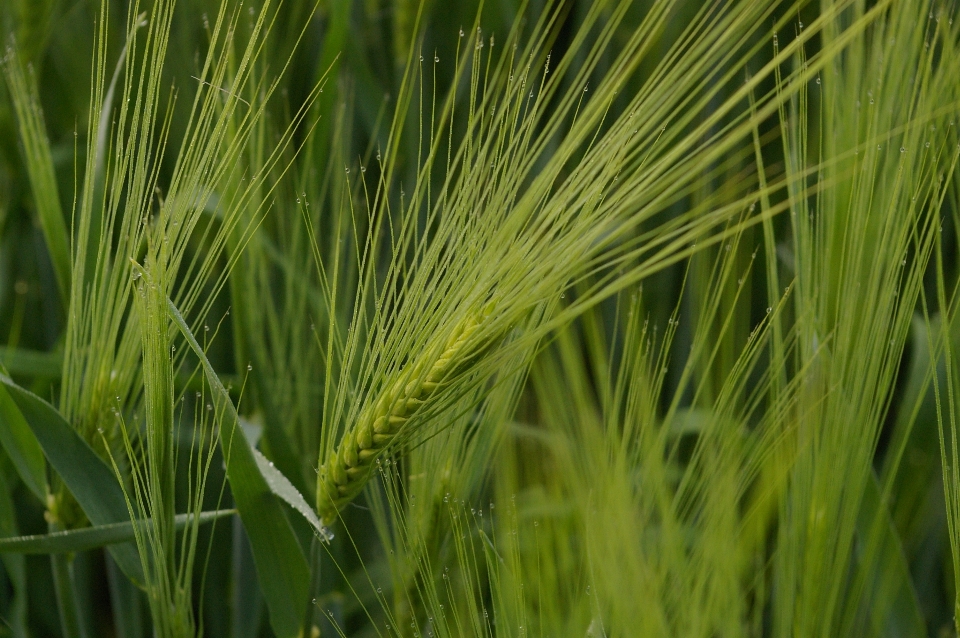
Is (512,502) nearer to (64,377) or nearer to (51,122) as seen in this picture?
(64,377)

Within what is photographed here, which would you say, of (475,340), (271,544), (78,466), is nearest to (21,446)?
(78,466)

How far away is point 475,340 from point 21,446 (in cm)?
28

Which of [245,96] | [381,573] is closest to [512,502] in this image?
[381,573]

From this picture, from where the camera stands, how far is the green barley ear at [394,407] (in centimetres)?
36

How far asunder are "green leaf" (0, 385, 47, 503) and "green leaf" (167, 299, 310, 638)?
0.12m

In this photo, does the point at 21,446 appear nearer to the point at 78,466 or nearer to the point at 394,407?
the point at 78,466

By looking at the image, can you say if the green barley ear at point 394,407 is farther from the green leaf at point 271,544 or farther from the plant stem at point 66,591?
the plant stem at point 66,591

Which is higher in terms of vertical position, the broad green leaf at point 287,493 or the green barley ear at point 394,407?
the green barley ear at point 394,407

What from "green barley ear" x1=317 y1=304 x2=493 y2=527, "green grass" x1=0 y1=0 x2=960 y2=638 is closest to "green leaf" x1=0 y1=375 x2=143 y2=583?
"green grass" x1=0 y1=0 x2=960 y2=638

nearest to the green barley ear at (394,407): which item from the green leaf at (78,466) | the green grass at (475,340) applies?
the green grass at (475,340)

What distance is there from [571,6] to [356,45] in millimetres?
212

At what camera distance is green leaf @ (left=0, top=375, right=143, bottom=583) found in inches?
16.7

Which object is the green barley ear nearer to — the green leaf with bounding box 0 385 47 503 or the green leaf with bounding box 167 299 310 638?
the green leaf with bounding box 167 299 310 638

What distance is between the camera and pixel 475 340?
0.35 m
